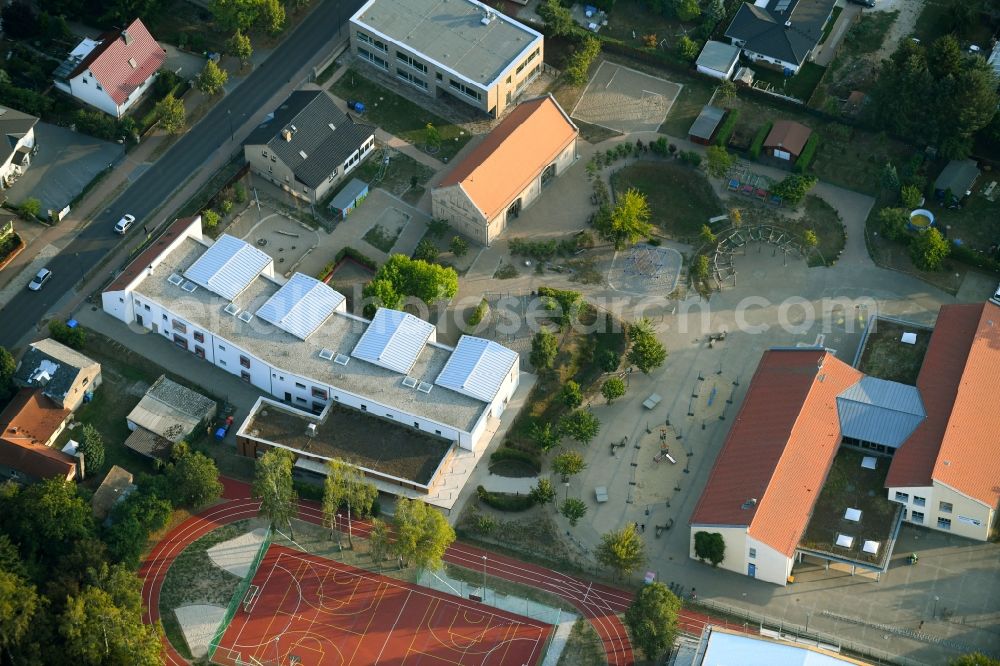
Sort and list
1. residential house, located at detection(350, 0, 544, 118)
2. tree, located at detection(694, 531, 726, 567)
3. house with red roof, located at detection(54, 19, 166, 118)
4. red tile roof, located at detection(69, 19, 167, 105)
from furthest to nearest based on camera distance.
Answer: residential house, located at detection(350, 0, 544, 118), house with red roof, located at detection(54, 19, 166, 118), red tile roof, located at detection(69, 19, 167, 105), tree, located at detection(694, 531, 726, 567)

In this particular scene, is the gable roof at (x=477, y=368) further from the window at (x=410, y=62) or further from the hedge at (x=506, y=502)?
the window at (x=410, y=62)

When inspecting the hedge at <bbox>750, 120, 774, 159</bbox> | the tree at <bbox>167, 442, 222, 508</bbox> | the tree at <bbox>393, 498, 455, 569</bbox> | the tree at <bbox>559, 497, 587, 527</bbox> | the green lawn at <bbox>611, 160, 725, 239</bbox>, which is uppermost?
the hedge at <bbox>750, 120, 774, 159</bbox>

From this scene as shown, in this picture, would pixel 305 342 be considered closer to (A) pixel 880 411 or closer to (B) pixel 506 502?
(B) pixel 506 502

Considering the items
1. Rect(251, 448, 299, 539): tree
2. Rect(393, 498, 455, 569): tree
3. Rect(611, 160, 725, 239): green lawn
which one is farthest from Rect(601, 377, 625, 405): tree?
Rect(251, 448, 299, 539): tree

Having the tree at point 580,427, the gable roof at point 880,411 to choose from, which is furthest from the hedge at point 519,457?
the gable roof at point 880,411

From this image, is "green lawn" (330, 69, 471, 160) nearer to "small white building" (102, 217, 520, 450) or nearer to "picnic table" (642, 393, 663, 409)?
"small white building" (102, 217, 520, 450)
